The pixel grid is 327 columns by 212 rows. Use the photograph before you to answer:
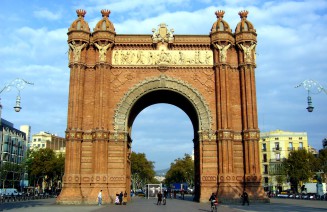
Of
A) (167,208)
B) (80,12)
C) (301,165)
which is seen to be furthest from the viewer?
(301,165)

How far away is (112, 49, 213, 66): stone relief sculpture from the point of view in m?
37.0

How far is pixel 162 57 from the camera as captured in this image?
37031mm

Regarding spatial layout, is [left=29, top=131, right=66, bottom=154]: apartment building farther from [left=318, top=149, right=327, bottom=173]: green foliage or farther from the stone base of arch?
the stone base of arch

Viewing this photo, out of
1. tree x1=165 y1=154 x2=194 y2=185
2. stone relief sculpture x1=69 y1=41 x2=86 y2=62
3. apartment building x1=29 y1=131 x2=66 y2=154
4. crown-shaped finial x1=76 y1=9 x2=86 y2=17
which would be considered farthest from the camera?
apartment building x1=29 y1=131 x2=66 y2=154

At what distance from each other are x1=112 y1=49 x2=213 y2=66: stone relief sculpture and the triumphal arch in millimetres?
98

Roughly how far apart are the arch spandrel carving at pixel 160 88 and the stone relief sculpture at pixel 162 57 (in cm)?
181

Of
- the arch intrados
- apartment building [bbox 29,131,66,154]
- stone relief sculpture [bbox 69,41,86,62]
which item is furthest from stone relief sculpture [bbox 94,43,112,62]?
apartment building [bbox 29,131,66,154]

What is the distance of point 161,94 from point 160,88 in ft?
7.58

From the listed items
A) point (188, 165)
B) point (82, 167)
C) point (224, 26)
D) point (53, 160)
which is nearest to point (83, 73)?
point (82, 167)

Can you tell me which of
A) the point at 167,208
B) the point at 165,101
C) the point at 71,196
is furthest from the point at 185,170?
the point at 167,208

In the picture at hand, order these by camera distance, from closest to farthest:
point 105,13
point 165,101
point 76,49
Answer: point 76,49
point 105,13
point 165,101

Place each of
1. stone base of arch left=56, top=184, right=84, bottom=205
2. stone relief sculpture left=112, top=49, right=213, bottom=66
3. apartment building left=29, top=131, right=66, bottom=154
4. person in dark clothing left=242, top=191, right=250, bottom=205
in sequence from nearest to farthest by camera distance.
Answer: person in dark clothing left=242, top=191, right=250, bottom=205
stone base of arch left=56, top=184, right=84, bottom=205
stone relief sculpture left=112, top=49, right=213, bottom=66
apartment building left=29, top=131, right=66, bottom=154

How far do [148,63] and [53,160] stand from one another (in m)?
40.7

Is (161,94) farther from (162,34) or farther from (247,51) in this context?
(247,51)
